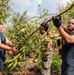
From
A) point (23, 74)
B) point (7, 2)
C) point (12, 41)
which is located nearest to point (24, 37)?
point (12, 41)

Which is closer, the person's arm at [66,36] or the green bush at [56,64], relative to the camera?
the person's arm at [66,36]

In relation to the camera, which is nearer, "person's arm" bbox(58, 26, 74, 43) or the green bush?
"person's arm" bbox(58, 26, 74, 43)

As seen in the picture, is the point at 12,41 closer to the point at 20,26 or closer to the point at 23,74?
the point at 20,26

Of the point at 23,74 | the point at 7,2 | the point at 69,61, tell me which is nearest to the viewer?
the point at 69,61

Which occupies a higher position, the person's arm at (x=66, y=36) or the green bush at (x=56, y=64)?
the person's arm at (x=66, y=36)

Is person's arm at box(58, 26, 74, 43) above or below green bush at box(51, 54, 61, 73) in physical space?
above

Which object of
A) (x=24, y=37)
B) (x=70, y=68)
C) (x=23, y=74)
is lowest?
(x=23, y=74)

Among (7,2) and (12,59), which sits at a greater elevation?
(7,2)

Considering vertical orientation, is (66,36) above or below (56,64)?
above

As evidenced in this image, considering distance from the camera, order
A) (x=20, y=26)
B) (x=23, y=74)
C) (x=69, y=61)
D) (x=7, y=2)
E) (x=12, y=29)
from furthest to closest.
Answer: (x=23, y=74) < (x=7, y=2) < (x=12, y=29) < (x=20, y=26) < (x=69, y=61)

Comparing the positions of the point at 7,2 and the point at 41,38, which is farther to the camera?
the point at 7,2

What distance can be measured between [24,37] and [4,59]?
2.68 ft

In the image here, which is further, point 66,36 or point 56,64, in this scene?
point 56,64

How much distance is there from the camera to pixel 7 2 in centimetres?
1104
